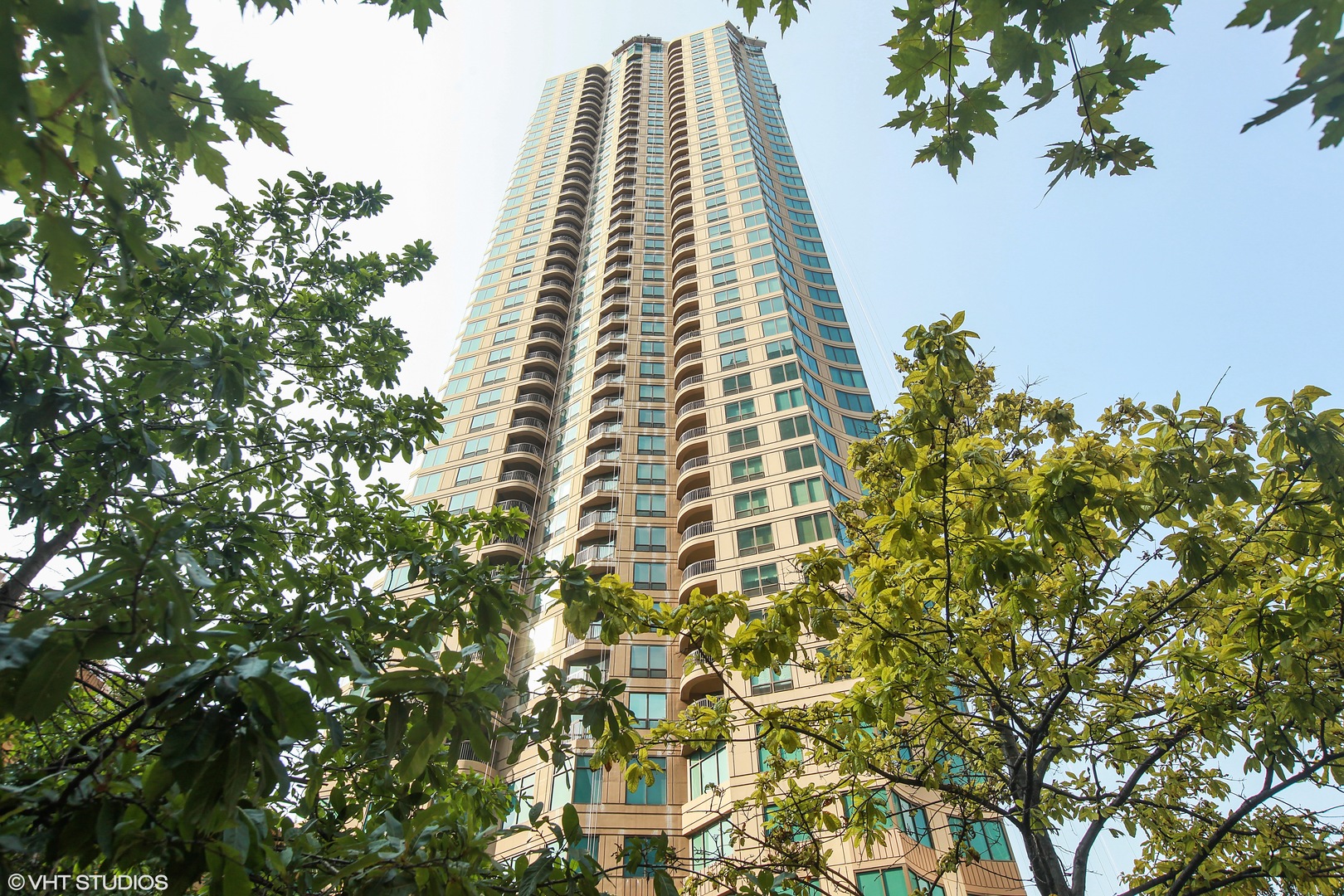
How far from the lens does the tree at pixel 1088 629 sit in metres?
4.69

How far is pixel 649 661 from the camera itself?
26672 millimetres

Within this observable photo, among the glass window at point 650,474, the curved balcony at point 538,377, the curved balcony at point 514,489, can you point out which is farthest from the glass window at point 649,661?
the curved balcony at point 538,377

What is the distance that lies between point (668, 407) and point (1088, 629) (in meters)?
30.0

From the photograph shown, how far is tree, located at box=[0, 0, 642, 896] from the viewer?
2053mm

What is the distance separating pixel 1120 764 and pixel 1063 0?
24.0 feet

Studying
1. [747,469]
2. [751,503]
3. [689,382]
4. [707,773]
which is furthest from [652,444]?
[707,773]

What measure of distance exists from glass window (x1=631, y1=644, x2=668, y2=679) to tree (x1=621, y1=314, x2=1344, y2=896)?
19371 millimetres

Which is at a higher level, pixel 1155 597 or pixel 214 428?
pixel 214 428

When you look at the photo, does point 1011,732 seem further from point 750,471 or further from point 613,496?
point 613,496

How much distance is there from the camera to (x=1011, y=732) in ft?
22.4

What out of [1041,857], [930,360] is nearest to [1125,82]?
[930,360]

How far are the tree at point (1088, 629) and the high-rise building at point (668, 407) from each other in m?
10.3

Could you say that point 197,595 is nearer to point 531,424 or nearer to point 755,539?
point 755,539

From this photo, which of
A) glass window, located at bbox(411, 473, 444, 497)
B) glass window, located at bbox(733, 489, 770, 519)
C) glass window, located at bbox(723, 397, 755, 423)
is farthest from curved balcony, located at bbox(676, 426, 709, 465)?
glass window, located at bbox(411, 473, 444, 497)
